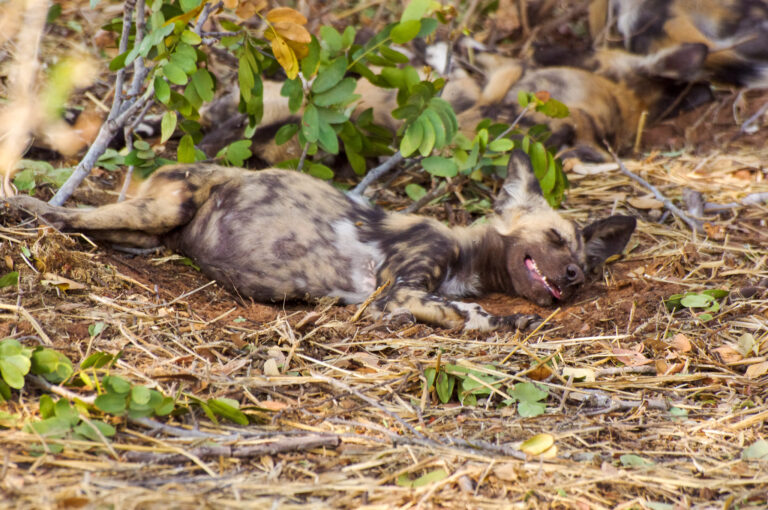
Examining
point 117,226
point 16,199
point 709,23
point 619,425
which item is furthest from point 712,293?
point 709,23

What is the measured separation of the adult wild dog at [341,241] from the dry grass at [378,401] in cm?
15

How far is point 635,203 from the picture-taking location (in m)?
4.54

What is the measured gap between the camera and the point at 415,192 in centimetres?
438

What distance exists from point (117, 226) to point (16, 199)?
42cm

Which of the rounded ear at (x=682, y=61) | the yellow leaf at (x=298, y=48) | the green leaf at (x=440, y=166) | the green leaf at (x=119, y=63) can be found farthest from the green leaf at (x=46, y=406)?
the rounded ear at (x=682, y=61)

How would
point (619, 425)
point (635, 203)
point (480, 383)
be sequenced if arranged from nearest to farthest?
point (619, 425) < point (480, 383) < point (635, 203)

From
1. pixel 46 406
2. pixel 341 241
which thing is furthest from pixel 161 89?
pixel 46 406

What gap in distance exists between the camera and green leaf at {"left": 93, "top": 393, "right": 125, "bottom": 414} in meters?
2.01

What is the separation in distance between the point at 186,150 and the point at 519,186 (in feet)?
5.51

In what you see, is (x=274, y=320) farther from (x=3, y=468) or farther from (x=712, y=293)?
(x=712, y=293)

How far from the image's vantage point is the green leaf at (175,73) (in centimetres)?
303

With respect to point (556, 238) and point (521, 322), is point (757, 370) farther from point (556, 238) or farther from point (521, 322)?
point (556, 238)

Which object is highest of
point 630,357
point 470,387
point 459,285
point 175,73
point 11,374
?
point 175,73

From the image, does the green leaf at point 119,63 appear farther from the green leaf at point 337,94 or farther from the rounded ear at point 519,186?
the rounded ear at point 519,186
